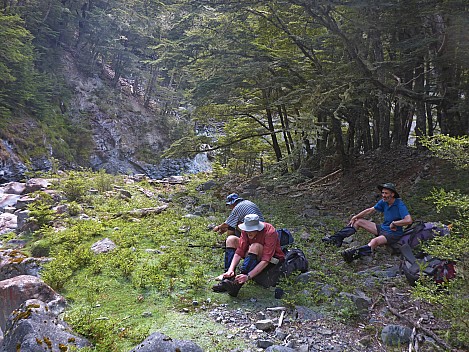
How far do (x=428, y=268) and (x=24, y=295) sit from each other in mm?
4510

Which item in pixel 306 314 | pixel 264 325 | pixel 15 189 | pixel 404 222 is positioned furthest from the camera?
pixel 15 189

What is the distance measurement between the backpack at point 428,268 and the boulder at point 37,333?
10.6 ft

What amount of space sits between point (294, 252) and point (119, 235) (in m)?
3.66

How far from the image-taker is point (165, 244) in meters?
6.95

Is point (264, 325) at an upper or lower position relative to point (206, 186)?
lower

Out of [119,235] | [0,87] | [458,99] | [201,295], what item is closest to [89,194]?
[119,235]

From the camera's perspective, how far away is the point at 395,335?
3.54m

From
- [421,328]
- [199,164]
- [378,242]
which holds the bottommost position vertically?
[421,328]

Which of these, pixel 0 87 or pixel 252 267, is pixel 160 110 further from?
pixel 252 267

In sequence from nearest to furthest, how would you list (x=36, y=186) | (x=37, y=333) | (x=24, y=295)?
(x=37, y=333) < (x=24, y=295) < (x=36, y=186)

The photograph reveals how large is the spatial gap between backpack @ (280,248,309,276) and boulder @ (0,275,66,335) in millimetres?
2729

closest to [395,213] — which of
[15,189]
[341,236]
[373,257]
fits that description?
[373,257]

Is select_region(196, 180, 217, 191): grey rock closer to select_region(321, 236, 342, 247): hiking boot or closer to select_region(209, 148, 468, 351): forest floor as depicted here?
select_region(209, 148, 468, 351): forest floor

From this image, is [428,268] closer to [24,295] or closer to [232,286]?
[232,286]
